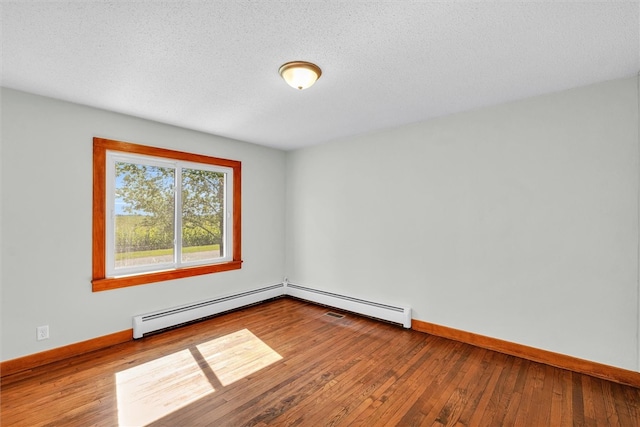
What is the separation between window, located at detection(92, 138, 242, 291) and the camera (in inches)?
125

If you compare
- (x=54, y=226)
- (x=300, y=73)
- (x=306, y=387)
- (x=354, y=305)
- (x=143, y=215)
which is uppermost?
(x=300, y=73)

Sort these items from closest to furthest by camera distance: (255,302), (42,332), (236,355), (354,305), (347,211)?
(42,332)
(236,355)
(354,305)
(347,211)
(255,302)

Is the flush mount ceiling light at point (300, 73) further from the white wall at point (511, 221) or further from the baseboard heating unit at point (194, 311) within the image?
the baseboard heating unit at point (194, 311)

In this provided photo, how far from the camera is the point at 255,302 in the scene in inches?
179

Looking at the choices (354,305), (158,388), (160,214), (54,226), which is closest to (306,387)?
(158,388)

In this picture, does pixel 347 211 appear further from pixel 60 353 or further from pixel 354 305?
pixel 60 353

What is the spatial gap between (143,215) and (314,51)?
2.83 metres

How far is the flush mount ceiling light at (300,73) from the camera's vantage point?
2205mm

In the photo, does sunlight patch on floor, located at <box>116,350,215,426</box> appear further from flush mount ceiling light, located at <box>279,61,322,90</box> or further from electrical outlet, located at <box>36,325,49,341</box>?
flush mount ceiling light, located at <box>279,61,322,90</box>

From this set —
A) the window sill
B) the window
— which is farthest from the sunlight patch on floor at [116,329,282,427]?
the window

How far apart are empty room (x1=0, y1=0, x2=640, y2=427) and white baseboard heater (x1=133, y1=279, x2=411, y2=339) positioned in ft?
0.13

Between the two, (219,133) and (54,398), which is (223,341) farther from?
(219,133)

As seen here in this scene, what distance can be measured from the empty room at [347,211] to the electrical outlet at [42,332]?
20mm

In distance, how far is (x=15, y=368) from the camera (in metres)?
2.58
